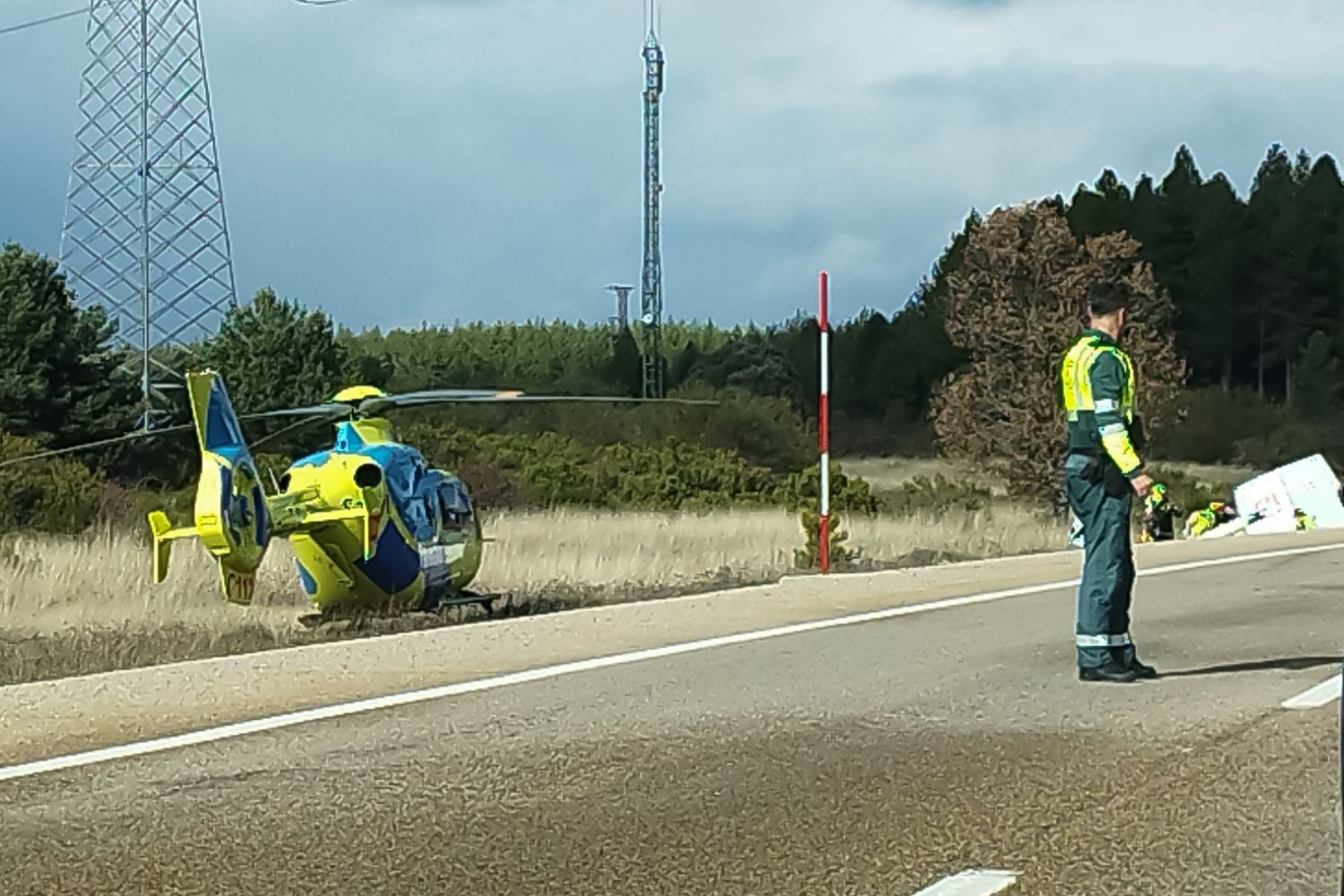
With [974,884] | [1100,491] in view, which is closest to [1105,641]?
[1100,491]

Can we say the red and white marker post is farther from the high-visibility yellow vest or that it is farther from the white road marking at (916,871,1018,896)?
the white road marking at (916,871,1018,896)

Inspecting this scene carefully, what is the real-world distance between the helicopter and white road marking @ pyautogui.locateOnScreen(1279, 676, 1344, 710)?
21.5 ft

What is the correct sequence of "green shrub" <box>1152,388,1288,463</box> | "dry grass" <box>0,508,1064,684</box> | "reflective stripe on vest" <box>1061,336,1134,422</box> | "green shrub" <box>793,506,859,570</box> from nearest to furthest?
"reflective stripe on vest" <box>1061,336,1134,422</box>
"dry grass" <box>0,508,1064,684</box>
"green shrub" <box>793,506,859,570</box>
"green shrub" <box>1152,388,1288,463</box>

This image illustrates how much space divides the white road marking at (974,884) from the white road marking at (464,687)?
3826 mm

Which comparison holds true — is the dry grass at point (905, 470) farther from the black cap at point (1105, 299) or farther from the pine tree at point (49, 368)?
the black cap at point (1105, 299)

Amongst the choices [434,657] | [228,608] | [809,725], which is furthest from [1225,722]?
[228,608]

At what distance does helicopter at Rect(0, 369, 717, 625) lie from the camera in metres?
15.1

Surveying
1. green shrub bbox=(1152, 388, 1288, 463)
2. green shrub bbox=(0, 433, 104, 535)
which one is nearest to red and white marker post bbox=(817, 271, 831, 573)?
green shrub bbox=(0, 433, 104, 535)

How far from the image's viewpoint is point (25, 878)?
6691mm

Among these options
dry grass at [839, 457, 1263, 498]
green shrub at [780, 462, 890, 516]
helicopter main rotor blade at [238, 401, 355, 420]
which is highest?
helicopter main rotor blade at [238, 401, 355, 420]

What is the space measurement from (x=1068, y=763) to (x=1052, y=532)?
2311 centimetres

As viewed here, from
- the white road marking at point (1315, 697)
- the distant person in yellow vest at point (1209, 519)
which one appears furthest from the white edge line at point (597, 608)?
the distant person in yellow vest at point (1209, 519)

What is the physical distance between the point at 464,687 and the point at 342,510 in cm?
588

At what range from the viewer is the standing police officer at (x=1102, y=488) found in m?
10.5
